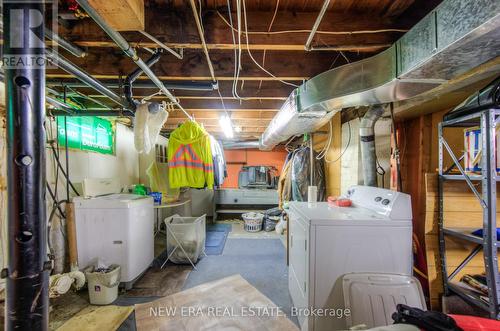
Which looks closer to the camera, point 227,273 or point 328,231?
point 328,231

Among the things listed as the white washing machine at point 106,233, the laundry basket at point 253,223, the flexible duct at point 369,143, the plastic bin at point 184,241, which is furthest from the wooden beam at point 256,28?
the laundry basket at point 253,223

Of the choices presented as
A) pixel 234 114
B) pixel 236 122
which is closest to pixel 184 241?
pixel 234 114

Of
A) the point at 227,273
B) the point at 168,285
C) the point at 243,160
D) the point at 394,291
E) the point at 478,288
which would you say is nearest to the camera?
the point at 394,291

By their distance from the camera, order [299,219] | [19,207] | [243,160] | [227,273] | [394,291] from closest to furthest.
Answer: [19,207] < [394,291] < [299,219] < [227,273] < [243,160]

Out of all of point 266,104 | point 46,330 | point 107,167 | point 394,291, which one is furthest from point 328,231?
point 107,167

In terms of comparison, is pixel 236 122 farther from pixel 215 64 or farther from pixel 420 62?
pixel 420 62

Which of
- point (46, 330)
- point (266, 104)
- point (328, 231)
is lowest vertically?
point (46, 330)

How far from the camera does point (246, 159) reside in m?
6.30

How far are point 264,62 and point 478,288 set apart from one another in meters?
2.29

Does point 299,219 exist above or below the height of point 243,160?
below

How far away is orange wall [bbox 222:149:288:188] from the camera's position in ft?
20.7

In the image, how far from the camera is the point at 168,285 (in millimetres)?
2438

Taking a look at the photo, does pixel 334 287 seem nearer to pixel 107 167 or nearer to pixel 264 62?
pixel 264 62

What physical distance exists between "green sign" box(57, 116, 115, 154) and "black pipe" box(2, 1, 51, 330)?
7.12 feet
